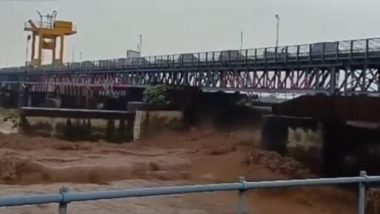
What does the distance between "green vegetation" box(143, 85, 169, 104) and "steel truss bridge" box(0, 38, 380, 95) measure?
22.3 feet

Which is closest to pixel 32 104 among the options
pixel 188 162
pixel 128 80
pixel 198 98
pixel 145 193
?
pixel 128 80

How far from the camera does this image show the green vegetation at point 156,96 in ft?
125

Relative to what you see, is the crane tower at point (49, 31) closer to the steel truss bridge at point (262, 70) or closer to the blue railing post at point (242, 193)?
the steel truss bridge at point (262, 70)

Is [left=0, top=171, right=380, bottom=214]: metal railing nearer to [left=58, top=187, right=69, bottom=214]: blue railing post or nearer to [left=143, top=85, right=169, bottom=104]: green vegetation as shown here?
[left=58, top=187, right=69, bottom=214]: blue railing post

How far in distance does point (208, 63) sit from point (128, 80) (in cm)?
1836

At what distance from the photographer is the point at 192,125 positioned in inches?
1559

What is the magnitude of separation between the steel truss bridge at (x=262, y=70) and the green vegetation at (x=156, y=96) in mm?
6797

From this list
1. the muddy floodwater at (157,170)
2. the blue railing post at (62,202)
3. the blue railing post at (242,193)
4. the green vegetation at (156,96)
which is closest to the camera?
the blue railing post at (62,202)

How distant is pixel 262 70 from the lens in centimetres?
4144

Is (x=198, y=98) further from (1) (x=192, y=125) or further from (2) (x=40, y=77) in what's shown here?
(2) (x=40, y=77)

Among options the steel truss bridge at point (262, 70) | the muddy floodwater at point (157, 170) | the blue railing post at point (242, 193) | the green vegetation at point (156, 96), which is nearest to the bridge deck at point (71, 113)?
the muddy floodwater at point (157, 170)

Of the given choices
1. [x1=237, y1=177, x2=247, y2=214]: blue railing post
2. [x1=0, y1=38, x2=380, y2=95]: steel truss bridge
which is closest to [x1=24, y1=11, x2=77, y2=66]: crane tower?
[x1=0, y1=38, x2=380, y2=95]: steel truss bridge

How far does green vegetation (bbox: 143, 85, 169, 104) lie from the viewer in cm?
3824

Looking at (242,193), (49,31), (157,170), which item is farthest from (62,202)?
(49,31)
